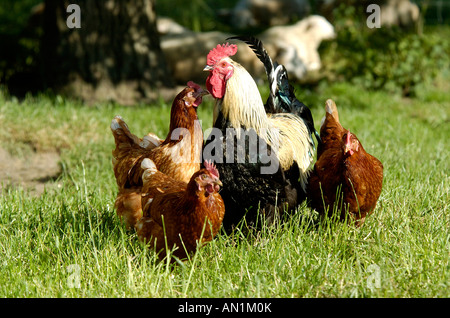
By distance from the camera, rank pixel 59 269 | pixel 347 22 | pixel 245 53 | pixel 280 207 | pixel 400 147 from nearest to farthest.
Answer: pixel 59 269
pixel 280 207
pixel 400 147
pixel 245 53
pixel 347 22

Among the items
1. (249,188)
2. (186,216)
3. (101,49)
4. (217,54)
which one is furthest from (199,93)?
(101,49)

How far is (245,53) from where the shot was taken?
956 centimetres

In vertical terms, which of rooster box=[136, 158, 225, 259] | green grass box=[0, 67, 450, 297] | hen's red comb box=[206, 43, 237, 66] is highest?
hen's red comb box=[206, 43, 237, 66]

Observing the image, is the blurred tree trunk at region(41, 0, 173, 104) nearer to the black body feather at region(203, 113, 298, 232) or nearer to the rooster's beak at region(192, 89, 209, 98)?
the rooster's beak at region(192, 89, 209, 98)

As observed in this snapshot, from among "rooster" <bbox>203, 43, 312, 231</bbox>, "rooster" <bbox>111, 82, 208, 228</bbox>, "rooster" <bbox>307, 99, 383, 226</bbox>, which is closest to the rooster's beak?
"rooster" <bbox>111, 82, 208, 228</bbox>

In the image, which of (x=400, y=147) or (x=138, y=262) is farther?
(x=400, y=147)

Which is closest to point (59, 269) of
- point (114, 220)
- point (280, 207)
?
point (114, 220)

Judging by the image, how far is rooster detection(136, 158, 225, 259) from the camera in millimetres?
3371

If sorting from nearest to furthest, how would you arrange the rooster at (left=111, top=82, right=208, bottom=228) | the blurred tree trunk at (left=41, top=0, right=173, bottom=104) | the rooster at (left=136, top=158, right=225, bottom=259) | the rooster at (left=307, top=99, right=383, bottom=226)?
the rooster at (left=136, top=158, right=225, bottom=259), the rooster at (left=307, top=99, right=383, bottom=226), the rooster at (left=111, top=82, right=208, bottom=228), the blurred tree trunk at (left=41, top=0, right=173, bottom=104)

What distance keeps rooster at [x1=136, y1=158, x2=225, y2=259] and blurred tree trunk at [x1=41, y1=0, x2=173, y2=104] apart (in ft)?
14.9

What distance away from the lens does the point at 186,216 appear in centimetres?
342

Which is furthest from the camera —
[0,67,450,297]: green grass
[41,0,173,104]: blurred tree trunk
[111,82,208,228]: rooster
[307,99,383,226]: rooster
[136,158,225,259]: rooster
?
[41,0,173,104]: blurred tree trunk
